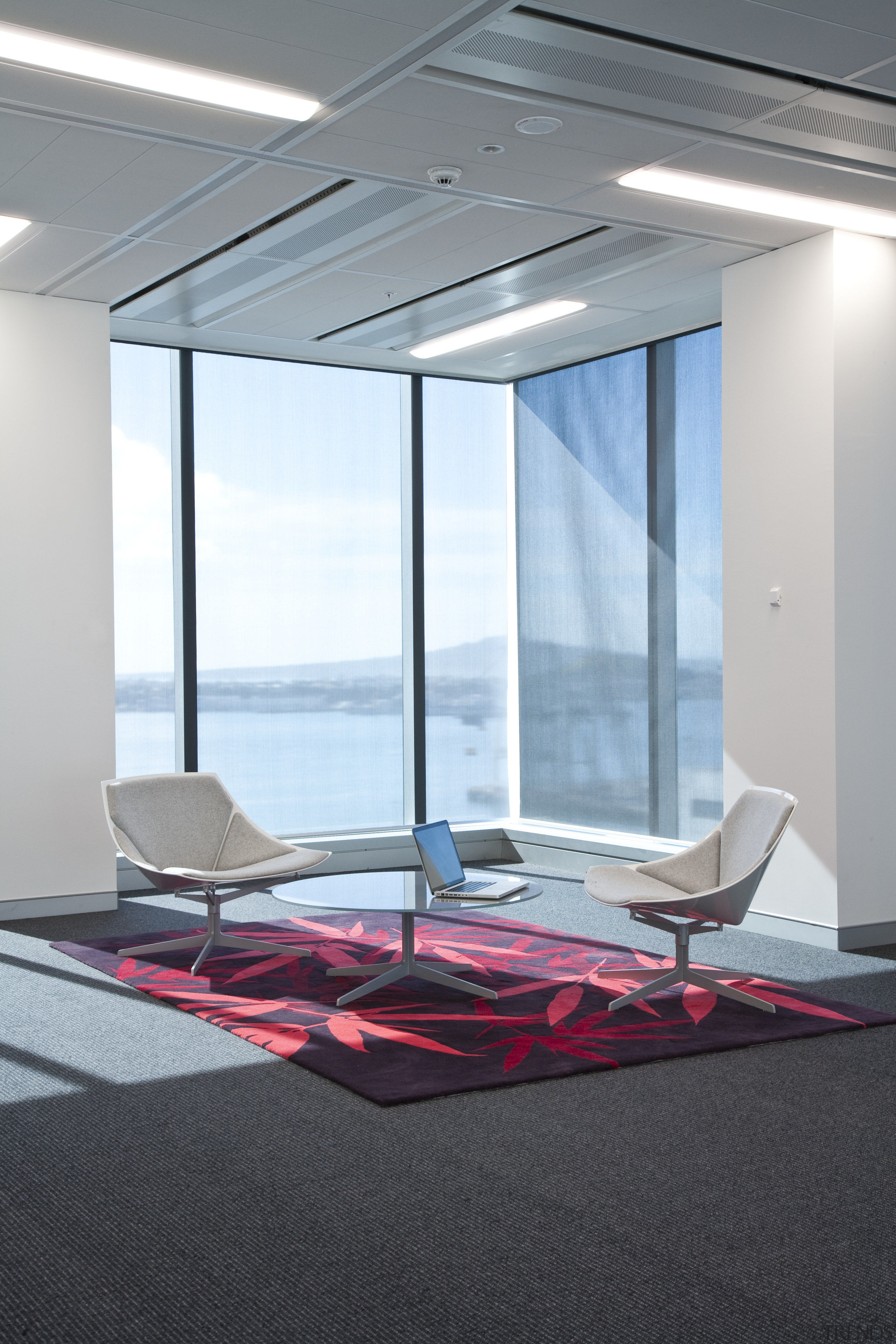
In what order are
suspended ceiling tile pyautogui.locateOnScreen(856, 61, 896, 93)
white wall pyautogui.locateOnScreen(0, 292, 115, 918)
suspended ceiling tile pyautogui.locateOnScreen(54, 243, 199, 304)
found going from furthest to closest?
white wall pyautogui.locateOnScreen(0, 292, 115, 918) < suspended ceiling tile pyautogui.locateOnScreen(54, 243, 199, 304) < suspended ceiling tile pyautogui.locateOnScreen(856, 61, 896, 93)

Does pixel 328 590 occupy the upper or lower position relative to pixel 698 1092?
upper

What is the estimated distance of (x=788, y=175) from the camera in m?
5.53

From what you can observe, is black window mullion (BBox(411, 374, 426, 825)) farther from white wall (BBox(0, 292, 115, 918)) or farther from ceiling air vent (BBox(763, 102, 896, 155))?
ceiling air vent (BBox(763, 102, 896, 155))

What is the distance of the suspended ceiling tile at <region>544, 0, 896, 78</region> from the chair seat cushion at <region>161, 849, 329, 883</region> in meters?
3.91

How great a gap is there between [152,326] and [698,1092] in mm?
5841

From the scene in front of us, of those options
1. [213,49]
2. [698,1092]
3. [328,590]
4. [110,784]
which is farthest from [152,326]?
[698,1092]

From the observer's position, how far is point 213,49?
170 inches

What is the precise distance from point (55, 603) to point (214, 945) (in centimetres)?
238

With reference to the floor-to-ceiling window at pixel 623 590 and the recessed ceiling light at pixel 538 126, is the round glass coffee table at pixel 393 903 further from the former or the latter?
the recessed ceiling light at pixel 538 126

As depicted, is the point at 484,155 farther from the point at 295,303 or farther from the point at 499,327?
the point at 499,327

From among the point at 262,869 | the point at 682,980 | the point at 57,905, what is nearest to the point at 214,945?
the point at 262,869

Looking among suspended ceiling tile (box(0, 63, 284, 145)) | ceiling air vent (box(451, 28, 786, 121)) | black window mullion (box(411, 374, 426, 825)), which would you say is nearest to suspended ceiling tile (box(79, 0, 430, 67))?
ceiling air vent (box(451, 28, 786, 121))

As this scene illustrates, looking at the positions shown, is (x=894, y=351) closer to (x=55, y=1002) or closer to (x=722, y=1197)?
(x=722, y=1197)

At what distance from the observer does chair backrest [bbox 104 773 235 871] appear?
6.46 meters
